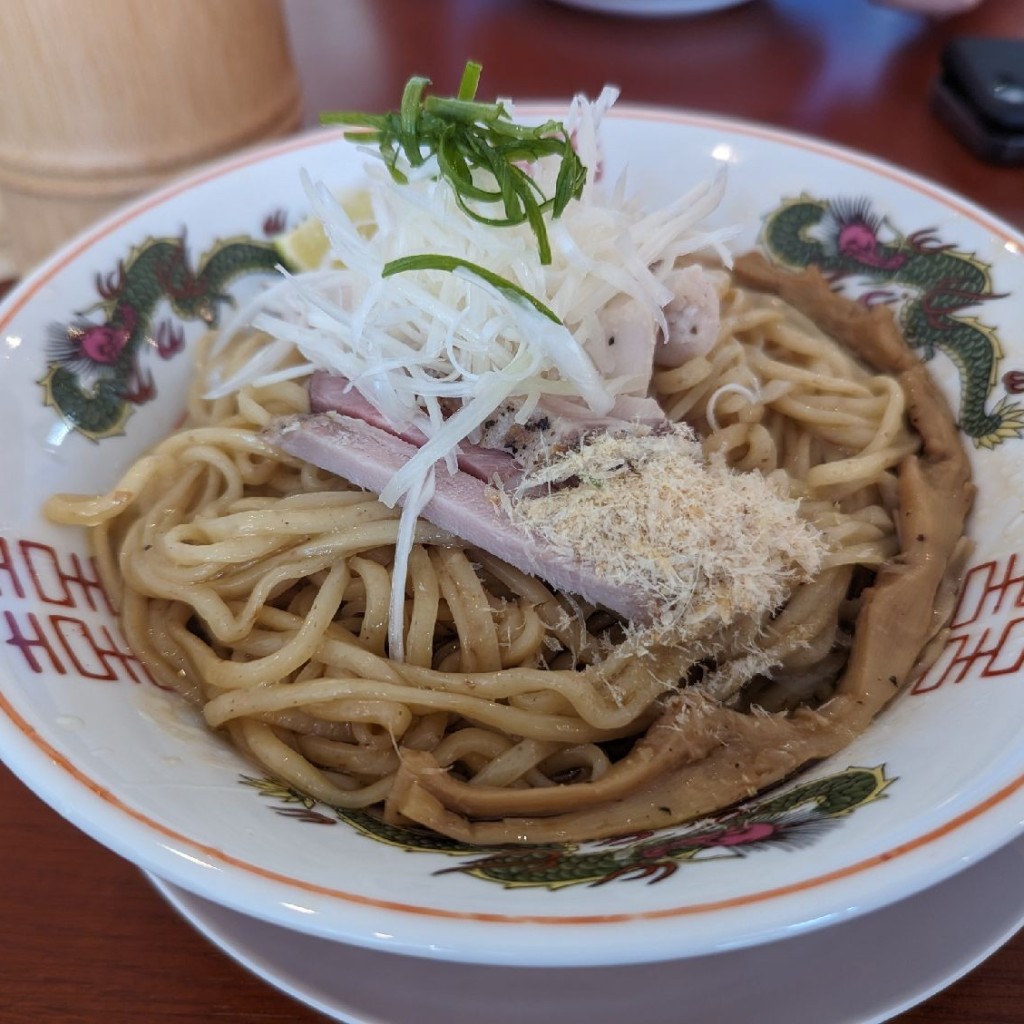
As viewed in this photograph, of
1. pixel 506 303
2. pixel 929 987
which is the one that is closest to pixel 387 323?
pixel 506 303

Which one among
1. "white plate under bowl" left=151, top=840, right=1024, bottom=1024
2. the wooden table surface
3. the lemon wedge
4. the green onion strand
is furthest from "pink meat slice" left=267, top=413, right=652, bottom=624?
the wooden table surface

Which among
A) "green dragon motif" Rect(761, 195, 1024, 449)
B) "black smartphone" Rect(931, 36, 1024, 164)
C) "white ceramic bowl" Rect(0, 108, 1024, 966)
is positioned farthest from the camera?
"black smartphone" Rect(931, 36, 1024, 164)

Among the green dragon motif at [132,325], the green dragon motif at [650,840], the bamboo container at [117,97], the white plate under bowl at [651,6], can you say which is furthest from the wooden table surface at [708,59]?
the green dragon motif at [650,840]

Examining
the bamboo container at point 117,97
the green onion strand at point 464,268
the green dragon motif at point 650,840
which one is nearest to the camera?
the green dragon motif at point 650,840

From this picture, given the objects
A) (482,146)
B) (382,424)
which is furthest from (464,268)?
(382,424)

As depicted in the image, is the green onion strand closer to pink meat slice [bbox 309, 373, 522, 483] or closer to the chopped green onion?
the chopped green onion

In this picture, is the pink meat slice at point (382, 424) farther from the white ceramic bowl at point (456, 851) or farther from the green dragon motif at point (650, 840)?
the green dragon motif at point (650, 840)

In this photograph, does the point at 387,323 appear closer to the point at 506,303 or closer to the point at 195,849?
the point at 506,303
